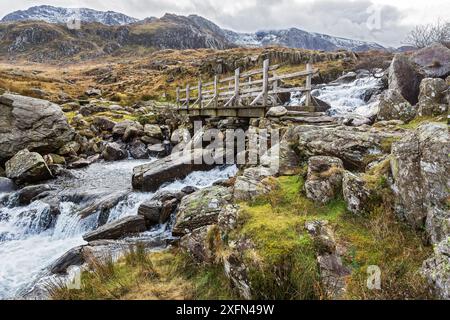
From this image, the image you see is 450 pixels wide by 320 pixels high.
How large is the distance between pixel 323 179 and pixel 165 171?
8850 mm

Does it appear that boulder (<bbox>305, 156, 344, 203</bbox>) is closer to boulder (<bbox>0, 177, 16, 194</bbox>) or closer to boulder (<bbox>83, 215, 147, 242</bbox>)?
boulder (<bbox>83, 215, 147, 242</bbox>)

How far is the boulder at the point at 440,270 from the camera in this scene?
3.43 meters

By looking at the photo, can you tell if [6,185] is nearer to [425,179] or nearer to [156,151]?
[156,151]

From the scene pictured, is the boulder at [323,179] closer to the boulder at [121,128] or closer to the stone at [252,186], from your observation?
the stone at [252,186]

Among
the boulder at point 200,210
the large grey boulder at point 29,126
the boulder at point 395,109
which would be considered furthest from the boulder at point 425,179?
the large grey boulder at point 29,126

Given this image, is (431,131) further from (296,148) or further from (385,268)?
(296,148)

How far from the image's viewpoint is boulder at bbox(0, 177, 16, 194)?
15.0 meters

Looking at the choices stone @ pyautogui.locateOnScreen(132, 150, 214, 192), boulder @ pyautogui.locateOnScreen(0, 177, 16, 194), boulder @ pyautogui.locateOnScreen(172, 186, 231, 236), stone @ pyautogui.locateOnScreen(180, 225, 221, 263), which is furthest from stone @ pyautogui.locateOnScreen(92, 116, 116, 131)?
stone @ pyautogui.locateOnScreen(180, 225, 221, 263)

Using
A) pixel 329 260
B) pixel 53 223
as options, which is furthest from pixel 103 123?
pixel 329 260

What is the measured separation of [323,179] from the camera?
20.7ft

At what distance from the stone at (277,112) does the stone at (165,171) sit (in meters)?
3.64
